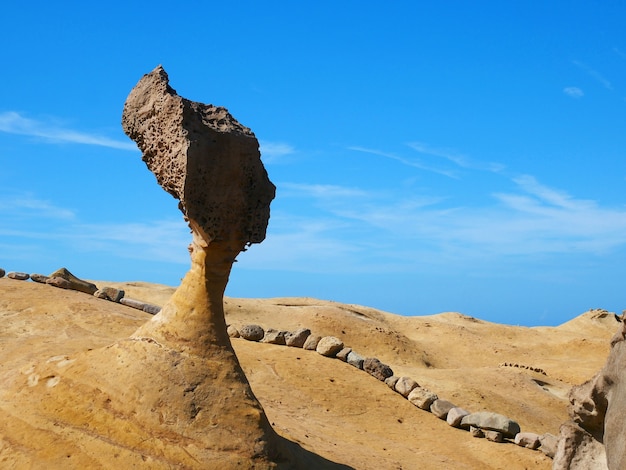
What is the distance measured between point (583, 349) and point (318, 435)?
41.7 feet

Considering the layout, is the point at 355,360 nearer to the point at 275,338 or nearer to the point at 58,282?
the point at 275,338

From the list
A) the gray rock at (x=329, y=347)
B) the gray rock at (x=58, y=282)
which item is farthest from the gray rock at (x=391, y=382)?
the gray rock at (x=58, y=282)

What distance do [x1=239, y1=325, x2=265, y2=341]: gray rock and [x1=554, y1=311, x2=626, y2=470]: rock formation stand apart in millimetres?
6075

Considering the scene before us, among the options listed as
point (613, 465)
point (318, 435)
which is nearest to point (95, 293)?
point (318, 435)

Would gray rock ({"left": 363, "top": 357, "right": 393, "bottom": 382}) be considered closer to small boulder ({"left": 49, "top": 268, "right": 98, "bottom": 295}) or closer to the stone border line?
the stone border line

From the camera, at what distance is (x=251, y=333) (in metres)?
11.3

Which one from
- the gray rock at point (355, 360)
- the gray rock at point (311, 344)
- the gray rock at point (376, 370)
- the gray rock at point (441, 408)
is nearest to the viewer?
the gray rock at point (441, 408)

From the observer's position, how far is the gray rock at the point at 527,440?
352 inches

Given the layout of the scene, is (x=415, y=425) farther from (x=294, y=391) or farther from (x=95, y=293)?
(x=95, y=293)

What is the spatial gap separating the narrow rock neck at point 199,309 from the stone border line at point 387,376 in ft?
14.9

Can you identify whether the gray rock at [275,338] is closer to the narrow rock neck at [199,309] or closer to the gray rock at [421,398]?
the gray rock at [421,398]

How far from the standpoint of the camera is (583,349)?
18797mm

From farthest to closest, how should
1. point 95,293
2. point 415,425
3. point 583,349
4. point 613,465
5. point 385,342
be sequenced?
1. point 583,349
2. point 385,342
3. point 95,293
4. point 415,425
5. point 613,465

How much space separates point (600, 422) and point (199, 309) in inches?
122
